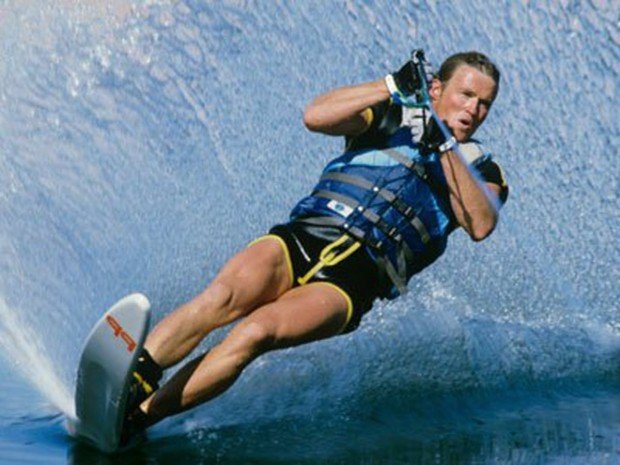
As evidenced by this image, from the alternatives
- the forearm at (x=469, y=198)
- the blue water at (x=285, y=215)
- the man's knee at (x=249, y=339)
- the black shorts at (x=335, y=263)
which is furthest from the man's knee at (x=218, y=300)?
the forearm at (x=469, y=198)

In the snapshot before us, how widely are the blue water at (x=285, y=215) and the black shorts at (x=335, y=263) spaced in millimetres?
439

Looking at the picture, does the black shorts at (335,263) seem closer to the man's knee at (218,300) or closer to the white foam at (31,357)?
→ the man's knee at (218,300)

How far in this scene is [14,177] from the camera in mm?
6020

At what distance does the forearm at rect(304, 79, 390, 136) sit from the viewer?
4.62m

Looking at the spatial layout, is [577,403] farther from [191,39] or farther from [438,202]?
[191,39]

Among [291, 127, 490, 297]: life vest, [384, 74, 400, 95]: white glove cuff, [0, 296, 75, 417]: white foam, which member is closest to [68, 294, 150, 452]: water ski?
[0, 296, 75, 417]: white foam

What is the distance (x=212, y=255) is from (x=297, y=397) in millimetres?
1109

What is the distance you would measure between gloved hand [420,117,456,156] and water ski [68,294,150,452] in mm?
1053

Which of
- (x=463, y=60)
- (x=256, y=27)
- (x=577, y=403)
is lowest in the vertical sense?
(x=577, y=403)

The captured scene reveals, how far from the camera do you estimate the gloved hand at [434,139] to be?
188 inches

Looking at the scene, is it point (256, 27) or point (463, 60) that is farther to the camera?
point (256, 27)

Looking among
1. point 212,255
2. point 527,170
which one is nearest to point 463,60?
point 212,255

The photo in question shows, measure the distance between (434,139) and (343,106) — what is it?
0.35m

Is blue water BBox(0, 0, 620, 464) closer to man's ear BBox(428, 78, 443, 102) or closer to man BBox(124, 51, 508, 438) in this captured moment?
man BBox(124, 51, 508, 438)
